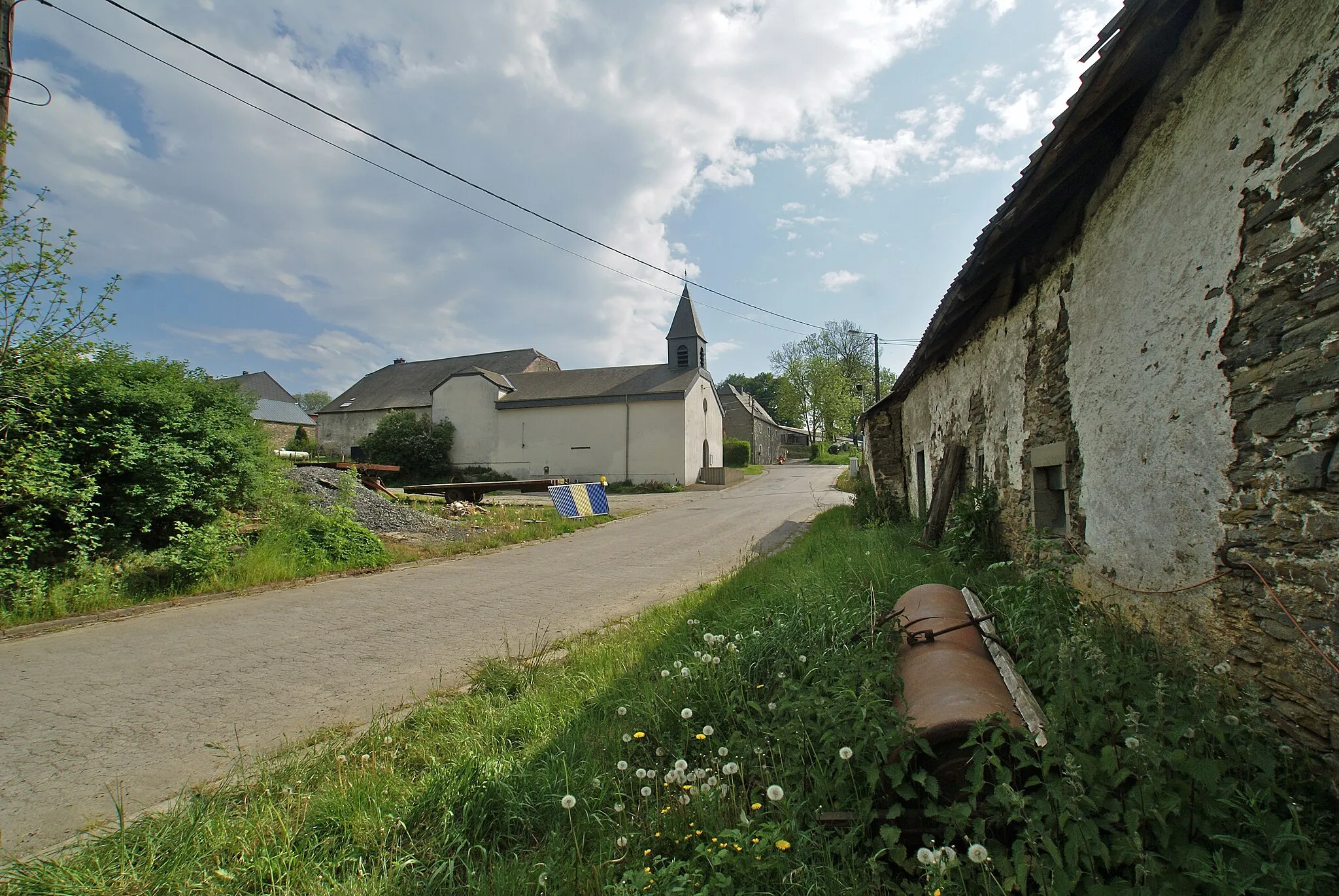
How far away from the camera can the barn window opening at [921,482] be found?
1086cm

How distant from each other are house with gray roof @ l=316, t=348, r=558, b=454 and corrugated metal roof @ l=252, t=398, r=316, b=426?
4.57 metres

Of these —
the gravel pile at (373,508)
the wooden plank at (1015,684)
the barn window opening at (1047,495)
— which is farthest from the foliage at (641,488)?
the wooden plank at (1015,684)

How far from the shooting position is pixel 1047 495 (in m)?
5.48

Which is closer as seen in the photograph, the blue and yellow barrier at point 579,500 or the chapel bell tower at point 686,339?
the blue and yellow barrier at point 579,500

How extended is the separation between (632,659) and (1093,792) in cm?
306

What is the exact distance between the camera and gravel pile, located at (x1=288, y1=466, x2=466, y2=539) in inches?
445

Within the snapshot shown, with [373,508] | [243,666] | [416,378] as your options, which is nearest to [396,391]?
[416,378]

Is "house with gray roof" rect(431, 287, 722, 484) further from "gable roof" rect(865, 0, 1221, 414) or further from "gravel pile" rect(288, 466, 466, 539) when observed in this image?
"gable roof" rect(865, 0, 1221, 414)

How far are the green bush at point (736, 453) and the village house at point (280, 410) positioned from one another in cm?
3102

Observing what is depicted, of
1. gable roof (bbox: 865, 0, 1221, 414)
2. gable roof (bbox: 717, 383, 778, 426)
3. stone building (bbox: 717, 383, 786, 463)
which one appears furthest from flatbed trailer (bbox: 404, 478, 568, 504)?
gable roof (bbox: 717, 383, 778, 426)

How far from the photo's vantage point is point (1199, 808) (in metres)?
Result: 2.02

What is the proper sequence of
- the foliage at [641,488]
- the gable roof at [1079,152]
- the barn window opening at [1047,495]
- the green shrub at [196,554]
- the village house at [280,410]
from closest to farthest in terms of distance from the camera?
the gable roof at [1079,152] < the barn window opening at [1047,495] < the green shrub at [196,554] < the foliage at [641,488] < the village house at [280,410]

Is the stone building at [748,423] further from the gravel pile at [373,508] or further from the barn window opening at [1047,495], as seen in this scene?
the barn window opening at [1047,495]

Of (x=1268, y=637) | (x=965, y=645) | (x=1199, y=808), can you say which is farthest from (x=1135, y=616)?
(x=1199, y=808)
